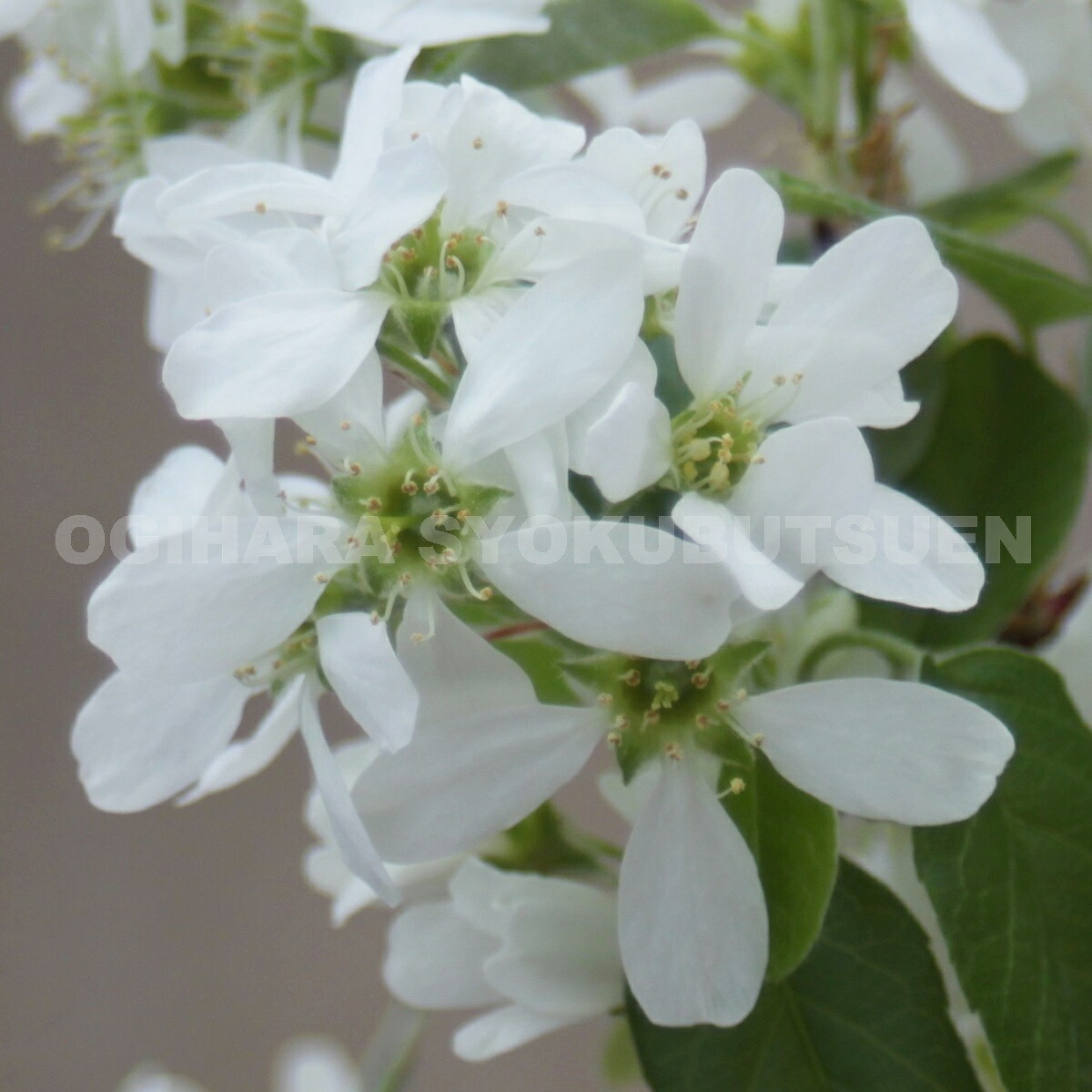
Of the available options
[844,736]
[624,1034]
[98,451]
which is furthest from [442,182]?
[98,451]

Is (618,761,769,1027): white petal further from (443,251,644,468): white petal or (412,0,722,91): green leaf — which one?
(412,0,722,91): green leaf

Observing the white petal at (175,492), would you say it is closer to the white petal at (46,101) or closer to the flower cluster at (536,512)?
the flower cluster at (536,512)

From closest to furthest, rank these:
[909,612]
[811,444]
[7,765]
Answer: [811,444] → [909,612] → [7,765]

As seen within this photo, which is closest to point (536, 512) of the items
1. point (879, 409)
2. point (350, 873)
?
point (879, 409)

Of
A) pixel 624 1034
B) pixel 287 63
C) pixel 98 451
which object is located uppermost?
pixel 287 63

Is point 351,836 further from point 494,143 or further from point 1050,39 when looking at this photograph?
point 1050,39

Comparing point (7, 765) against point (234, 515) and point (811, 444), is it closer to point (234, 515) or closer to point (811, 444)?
point (234, 515)

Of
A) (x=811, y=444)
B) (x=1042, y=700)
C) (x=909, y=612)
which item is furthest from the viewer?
(x=909, y=612)
